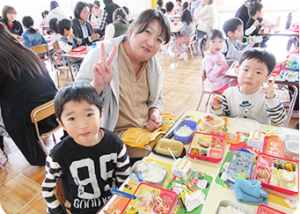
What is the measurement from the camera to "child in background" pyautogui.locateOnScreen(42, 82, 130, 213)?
2.96 ft

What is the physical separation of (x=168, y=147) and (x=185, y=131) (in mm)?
185

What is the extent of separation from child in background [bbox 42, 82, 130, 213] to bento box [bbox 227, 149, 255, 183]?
1.69ft

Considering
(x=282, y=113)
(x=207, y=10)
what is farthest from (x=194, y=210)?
(x=207, y=10)

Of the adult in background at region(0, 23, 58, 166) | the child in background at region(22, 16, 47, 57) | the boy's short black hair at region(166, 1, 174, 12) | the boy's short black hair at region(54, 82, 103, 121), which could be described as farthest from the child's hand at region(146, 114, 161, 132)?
the boy's short black hair at region(166, 1, 174, 12)

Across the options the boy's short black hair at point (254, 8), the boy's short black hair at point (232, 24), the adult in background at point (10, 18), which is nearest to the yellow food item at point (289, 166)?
the boy's short black hair at point (232, 24)

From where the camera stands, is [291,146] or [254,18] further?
[254,18]

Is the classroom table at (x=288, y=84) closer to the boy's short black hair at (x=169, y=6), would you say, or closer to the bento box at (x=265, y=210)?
the bento box at (x=265, y=210)

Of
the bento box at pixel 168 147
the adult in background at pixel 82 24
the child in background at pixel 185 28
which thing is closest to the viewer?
the bento box at pixel 168 147

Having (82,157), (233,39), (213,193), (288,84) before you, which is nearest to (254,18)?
(233,39)

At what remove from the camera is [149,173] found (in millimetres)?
901

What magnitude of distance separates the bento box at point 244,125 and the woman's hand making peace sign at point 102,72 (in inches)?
31.9

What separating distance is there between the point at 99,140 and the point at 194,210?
54 centimetres

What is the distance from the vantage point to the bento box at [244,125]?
117cm

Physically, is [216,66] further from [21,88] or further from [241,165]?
[21,88]
